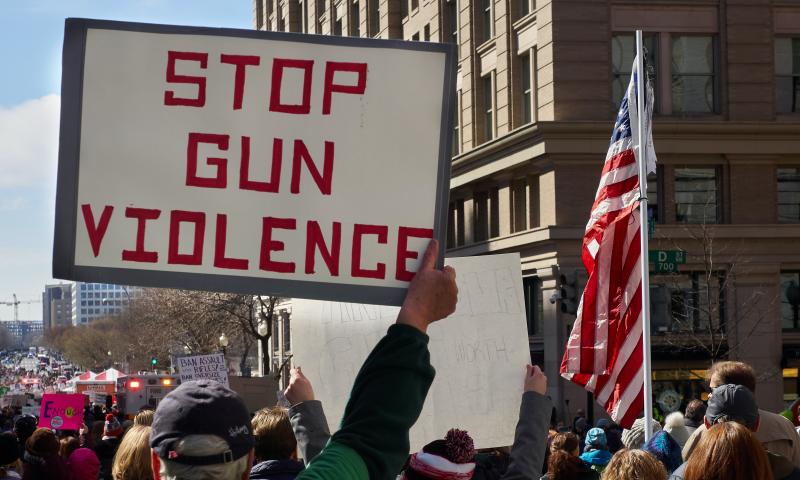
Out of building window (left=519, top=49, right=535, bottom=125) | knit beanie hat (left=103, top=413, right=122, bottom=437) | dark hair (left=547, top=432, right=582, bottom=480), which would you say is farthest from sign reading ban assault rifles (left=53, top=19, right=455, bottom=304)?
building window (left=519, top=49, right=535, bottom=125)

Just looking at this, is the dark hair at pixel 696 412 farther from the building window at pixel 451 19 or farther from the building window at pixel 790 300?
the building window at pixel 451 19

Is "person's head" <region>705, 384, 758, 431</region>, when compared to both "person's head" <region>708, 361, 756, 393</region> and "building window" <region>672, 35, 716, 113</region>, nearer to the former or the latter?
"person's head" <region>708, 361, 756, 393</region>

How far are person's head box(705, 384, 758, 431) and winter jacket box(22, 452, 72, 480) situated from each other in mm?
5048

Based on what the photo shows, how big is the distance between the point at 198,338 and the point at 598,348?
2015 inches

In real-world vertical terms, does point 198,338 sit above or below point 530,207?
below

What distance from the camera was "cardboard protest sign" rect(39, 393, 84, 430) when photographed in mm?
22844

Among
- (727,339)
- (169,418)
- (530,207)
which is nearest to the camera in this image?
(169,418)

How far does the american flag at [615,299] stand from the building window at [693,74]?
77.3 ft

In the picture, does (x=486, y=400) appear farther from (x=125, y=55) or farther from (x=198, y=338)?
(x=198, y=338)

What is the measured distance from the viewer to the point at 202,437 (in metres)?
2.74

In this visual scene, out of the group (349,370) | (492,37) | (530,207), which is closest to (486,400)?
(349,370)

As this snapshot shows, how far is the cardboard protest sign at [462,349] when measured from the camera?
7332mm

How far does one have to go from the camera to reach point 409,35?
152 feet

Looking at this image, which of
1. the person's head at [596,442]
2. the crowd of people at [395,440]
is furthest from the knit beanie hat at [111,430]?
the person's head at [596,442]
